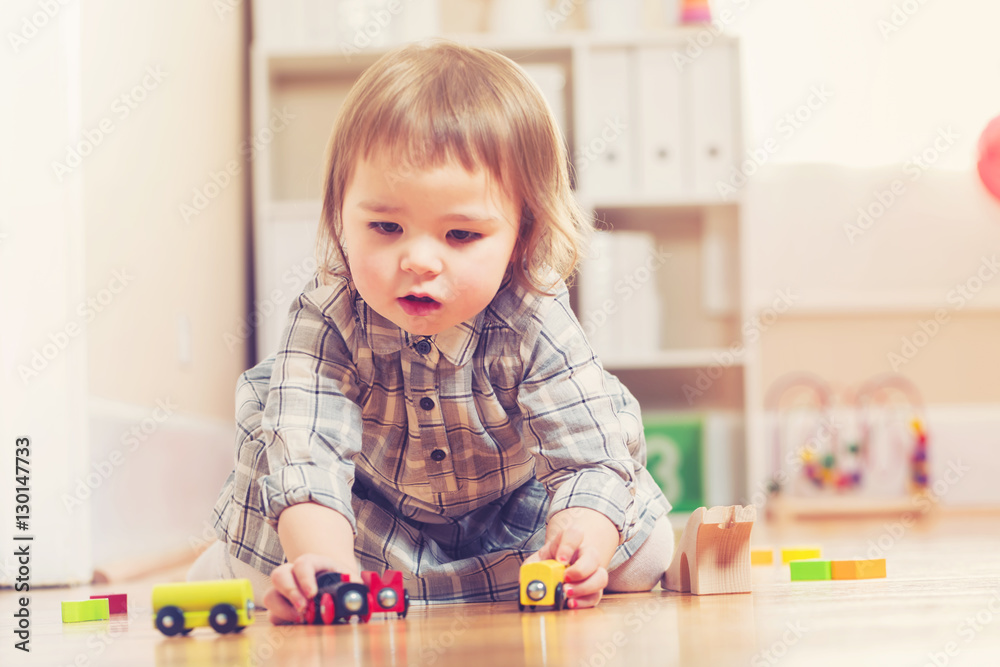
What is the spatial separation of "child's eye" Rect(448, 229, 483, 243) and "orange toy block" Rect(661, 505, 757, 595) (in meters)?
0.27

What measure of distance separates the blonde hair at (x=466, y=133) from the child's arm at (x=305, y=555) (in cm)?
24

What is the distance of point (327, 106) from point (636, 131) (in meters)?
0.72

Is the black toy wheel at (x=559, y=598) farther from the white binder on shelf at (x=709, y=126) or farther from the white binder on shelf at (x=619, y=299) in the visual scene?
the white binder on shelf at (x=709, y=126)

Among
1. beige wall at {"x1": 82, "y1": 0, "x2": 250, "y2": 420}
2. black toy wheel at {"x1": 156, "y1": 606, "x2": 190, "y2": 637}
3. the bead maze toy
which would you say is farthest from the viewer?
the bead maze toy

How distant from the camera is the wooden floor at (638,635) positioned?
0.51 metres

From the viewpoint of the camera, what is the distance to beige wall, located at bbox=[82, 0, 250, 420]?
4.56 feet

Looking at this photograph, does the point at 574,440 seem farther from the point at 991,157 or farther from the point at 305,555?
the point at 991,157

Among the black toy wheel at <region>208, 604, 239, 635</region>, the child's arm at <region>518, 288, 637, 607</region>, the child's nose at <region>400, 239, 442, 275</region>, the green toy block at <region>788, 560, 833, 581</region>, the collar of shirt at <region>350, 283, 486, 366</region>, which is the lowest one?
the green toy block at <region>788, 560, 833, 581</region>

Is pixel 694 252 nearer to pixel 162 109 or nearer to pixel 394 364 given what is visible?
pixel 162 109

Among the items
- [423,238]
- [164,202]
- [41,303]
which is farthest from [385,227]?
[164,202]

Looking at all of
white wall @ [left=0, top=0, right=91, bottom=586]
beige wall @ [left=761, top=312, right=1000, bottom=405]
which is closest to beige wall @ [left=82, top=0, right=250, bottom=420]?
white wall @ [left=0, top=0, right=91, bottom=586]

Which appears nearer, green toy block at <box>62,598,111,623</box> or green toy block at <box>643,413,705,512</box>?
green toy block at <box>62,598,111,623</box>

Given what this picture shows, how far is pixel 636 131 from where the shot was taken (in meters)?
2.32

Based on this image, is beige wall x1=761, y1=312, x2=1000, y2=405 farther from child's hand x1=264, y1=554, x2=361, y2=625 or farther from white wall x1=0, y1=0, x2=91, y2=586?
child's hand x1=264, y1=554, x2=361, y2=625
